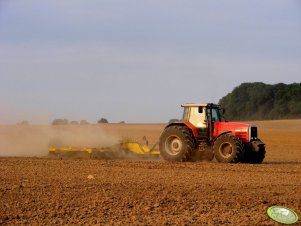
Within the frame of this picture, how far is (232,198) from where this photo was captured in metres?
9.73

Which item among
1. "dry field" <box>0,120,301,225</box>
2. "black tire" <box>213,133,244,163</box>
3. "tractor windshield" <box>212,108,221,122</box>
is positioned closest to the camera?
"dry field" <box>0,120,301,225</box>

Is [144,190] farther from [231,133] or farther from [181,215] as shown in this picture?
[231,133]

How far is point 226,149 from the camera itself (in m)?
16.5

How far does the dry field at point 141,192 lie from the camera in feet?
26.8

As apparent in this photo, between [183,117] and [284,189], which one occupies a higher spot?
[183,117]

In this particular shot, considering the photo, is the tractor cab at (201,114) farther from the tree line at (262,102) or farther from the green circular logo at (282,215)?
the tree line at (262,102)

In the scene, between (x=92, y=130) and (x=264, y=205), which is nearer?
(x=264, y=205)

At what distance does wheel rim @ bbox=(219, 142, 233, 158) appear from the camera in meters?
16.4

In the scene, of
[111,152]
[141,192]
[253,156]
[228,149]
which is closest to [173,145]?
[228,149]

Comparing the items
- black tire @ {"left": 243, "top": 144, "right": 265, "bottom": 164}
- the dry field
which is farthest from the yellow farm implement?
black tire @ {"left": 243, "top": 144, "right": 265, "bottom": 164}

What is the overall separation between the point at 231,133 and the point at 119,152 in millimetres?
3951

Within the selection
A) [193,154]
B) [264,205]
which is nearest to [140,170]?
[193,154]

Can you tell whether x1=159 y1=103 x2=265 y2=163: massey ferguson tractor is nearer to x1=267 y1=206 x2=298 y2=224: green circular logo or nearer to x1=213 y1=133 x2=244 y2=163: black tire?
x1=213 y1=133 x2=244 y2=163: black tire

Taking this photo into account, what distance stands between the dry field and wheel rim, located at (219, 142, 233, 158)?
85 cm
